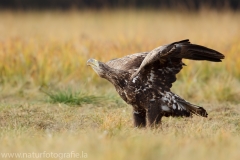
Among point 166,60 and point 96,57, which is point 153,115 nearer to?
point 166,60

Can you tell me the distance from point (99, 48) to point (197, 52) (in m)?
4.20

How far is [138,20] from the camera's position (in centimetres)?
1523

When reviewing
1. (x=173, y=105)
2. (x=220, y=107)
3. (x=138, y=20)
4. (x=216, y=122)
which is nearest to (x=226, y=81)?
(x=220, y=107)

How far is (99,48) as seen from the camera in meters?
9.42

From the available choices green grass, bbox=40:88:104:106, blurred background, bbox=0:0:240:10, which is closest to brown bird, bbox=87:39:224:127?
green grass, bbox=40:88:104:106

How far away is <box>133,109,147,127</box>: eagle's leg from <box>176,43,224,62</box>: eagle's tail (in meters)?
0.67

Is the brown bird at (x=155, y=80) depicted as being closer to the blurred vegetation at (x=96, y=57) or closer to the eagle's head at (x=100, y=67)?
the eagle's head at (x=100, y=67)

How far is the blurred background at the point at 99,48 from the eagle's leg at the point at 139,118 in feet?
6.25

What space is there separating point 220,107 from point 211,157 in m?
3.11

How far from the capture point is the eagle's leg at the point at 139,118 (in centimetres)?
561

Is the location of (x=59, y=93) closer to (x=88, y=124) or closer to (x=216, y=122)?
(x=88, y=124)

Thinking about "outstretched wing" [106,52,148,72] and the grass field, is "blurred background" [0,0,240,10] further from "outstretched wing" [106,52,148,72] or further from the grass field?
"outstretched wing" [106,52,148,72]

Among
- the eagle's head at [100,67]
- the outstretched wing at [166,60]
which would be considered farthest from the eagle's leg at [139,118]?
the eagle's head at [100,67]

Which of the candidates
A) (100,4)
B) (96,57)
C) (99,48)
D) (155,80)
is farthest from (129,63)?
(100,4)
